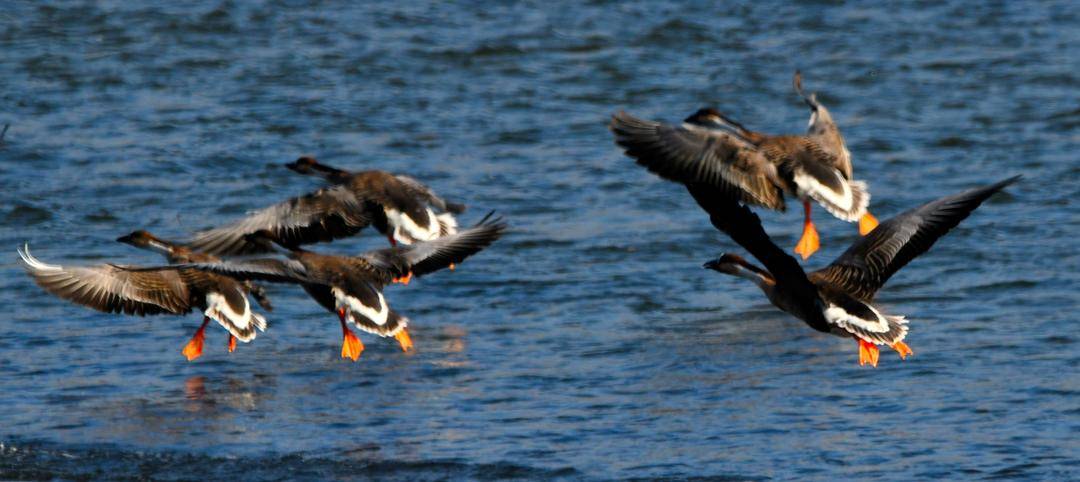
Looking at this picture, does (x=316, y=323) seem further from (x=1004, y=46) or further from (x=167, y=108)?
(x=1004, y=46)

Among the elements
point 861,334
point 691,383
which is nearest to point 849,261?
point 861,334

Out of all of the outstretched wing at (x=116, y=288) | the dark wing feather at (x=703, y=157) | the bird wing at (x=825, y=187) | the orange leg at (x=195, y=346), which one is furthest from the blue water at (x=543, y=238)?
the dark wing feather at (x=703, y=157)

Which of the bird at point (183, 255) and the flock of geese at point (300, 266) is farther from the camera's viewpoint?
the bird at point (183, 255)

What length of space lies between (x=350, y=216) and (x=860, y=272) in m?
4.23

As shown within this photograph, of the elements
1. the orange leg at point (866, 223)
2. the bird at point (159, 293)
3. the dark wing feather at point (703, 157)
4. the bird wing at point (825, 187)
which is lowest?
the bird at point (159, 293)

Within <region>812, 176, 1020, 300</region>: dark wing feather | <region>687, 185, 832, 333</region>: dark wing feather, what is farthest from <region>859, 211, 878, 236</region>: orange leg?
<region>687, 185, 832, 333</region>: dark wing feather

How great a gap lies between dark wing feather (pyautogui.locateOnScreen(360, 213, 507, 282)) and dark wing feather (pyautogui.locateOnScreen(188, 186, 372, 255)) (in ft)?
3.07

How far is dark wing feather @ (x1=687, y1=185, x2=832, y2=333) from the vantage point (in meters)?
8.68

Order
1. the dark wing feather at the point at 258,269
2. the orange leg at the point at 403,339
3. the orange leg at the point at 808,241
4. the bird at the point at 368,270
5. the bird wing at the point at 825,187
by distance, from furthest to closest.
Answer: the orange leg at the point at 808,241
the bird wing at the point at 825,187
the orange leg at the point at 403,339
the bird at the point at 368,270
the dark wing feather at the point at 258,269

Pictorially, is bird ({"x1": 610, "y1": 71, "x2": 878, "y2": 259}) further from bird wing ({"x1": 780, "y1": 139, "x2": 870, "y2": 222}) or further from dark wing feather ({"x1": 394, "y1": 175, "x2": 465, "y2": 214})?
dark wing feather ({"x1": 394, "y1": 175, "x2": 465, "y2": 214})

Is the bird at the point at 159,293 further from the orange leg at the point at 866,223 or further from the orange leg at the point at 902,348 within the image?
the orange leg at the point at 902,348

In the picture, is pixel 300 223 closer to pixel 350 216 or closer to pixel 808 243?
pixel 350 216

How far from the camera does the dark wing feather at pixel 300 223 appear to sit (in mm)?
12039

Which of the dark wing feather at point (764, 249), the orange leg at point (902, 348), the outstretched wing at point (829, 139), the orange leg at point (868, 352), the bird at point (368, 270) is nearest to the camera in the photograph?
the dark wing feather at point (764, 249)
